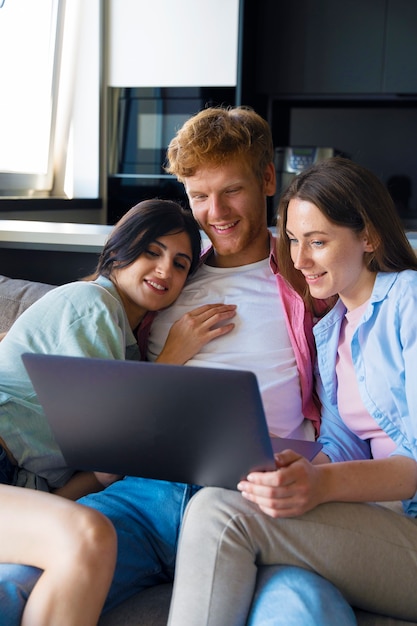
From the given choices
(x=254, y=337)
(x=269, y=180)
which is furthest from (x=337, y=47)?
(x=254, y=337)

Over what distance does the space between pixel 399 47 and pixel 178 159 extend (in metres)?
3.14

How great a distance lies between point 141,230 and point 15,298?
0.44 meters

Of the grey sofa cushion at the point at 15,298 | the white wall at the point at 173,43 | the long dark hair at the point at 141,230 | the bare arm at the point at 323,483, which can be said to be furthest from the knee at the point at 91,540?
the white wall at the point at 173,43

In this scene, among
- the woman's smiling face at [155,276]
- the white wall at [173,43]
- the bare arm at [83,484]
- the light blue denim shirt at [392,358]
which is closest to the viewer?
the light blue denim shirt at [392,358]

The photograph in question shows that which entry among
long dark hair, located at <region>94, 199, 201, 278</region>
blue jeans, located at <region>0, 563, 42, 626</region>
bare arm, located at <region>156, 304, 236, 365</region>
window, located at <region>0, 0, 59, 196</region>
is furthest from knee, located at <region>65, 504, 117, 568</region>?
window, located at <region>0, 0, 59, 196</region>

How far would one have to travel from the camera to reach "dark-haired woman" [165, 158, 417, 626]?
1106 millimetres

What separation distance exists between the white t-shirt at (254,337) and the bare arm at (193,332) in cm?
3

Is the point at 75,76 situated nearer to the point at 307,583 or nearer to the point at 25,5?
the point at 25,5

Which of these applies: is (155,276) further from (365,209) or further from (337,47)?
(337,47)

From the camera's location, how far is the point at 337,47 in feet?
14.7

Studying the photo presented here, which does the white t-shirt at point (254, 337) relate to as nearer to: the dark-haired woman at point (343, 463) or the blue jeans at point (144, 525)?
the dark-haired woman at point (343, 463)

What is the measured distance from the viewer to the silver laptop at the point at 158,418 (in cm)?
104

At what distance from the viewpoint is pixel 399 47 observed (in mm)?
4379

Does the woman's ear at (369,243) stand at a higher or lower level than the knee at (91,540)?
higher
